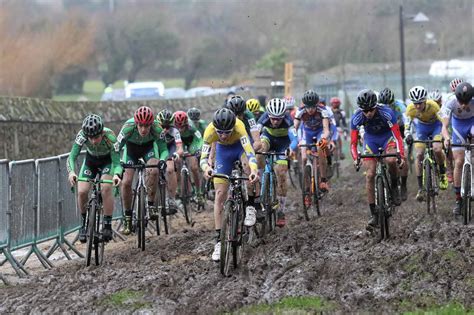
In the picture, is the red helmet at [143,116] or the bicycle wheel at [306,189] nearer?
the red helmet at [143,116]

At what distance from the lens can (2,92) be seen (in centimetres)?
4206

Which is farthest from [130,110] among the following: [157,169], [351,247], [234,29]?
[234,29]

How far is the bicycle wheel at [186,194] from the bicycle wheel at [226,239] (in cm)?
650

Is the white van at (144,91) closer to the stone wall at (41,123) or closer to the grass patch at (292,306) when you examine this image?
the stone wall at (41,123)

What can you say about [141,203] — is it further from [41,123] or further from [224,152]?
[41,123]

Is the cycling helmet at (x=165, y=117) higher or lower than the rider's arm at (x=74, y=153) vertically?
higher

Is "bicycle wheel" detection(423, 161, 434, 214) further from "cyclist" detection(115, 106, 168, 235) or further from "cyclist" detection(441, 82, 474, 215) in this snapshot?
"cyclist" detection(115, 106, 168, 235)

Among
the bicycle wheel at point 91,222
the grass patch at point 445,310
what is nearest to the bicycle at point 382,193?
the bicycle wheel at point 91,222

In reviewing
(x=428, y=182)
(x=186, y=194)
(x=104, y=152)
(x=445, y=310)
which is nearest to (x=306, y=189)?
(x=428, y=182)

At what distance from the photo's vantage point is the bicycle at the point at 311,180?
1728 centimetres

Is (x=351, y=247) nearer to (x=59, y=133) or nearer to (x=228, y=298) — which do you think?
(x=228, y=298)

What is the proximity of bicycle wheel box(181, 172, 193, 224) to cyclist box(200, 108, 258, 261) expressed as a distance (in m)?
5.44

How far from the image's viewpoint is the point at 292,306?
10.3m

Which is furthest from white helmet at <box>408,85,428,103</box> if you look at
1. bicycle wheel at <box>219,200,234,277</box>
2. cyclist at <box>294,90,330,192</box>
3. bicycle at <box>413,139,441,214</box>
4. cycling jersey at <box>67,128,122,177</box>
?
bicycle wheel at <box>219,200,234,277</box>
